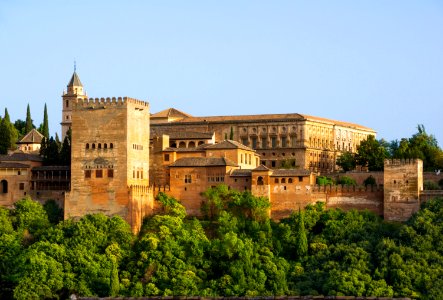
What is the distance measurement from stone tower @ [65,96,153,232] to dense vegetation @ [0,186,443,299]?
0.94 m

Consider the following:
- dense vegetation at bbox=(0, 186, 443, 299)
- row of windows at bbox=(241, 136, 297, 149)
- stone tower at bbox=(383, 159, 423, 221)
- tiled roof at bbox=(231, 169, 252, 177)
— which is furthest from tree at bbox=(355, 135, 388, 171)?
dense vegetation at bbox=(0, 186, 443, 299)

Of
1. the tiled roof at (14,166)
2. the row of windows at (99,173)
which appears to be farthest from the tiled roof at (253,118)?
the row of windows at (99,173)

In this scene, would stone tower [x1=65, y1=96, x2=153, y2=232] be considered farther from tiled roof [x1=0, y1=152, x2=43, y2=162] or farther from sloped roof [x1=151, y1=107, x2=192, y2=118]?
sloped roof [x1=151, y1=107, x2=192, y2=118]

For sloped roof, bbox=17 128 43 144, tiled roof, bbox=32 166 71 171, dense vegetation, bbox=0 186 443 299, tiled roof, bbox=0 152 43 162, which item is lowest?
dense vegetation, bbox=0 186 443 299

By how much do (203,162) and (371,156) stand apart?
15513mm

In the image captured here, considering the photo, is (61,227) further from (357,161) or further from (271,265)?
(357,161)

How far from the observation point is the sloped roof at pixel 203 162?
2731 inches

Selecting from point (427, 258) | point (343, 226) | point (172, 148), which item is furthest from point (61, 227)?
point (427, 258)

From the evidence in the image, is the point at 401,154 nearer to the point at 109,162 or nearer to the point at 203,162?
the point at 203,162

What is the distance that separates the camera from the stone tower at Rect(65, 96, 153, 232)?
222 ft

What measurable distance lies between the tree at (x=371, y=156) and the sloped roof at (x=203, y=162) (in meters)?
13.1

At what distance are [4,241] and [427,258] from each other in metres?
22.0

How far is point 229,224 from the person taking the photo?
67.0 m

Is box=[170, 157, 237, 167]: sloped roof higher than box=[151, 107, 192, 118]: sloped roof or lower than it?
lower
